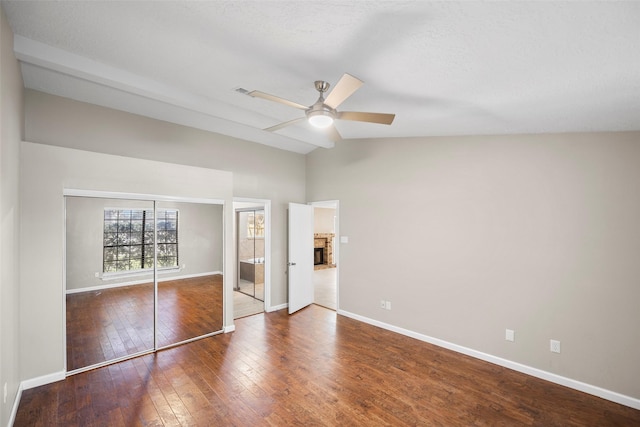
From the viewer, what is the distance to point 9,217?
2213mm

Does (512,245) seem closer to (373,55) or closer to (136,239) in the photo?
(373,55)

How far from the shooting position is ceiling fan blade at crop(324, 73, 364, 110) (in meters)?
1.82

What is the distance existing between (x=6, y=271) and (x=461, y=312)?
4.55m

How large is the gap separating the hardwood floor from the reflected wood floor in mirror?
0.20 m

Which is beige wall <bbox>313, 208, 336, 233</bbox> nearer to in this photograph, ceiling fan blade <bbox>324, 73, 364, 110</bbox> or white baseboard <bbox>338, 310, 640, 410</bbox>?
white baseboard <bbox>338, 310, 640, 410</bbox>

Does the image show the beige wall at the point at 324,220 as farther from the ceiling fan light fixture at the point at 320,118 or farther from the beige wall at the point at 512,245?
the ceiling fan light fixture at the point at 320,118

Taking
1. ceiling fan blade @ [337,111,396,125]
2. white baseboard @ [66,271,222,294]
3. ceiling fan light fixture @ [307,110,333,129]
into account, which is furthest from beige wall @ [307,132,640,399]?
white baseboard @ [66,271,222,294]

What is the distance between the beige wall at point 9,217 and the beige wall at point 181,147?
0.56 meters

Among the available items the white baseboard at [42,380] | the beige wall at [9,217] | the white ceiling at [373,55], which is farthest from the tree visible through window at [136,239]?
the white ceiling at [373,55]

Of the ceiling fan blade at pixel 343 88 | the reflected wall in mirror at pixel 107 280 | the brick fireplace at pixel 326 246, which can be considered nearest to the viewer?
the ceiling fan blade at pixel 343 88

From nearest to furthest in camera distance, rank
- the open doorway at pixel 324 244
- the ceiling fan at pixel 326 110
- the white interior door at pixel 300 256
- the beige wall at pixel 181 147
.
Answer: the ceiling fan at pixel 326 110, the beige wall at pixel 181 147, the white interior door at pixel 300 256, the open doorway at pixel 324 244

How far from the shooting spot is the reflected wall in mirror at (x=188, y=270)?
3.73m

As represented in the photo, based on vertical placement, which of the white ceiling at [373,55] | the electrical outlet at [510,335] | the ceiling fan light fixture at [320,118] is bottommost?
the electrical outlet at [510,335]

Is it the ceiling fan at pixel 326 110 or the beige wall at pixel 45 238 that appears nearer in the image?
the ceiling fan at pixel 326 110
